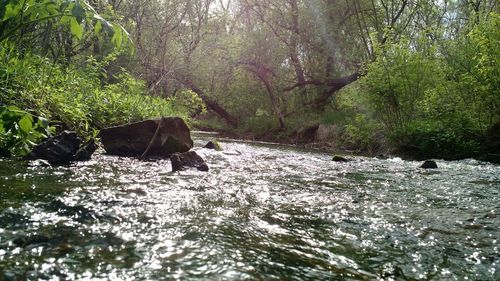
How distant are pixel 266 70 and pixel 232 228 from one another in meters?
25.0

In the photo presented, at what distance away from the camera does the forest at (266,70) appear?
7047 mm

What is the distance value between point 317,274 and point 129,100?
30.6 ft

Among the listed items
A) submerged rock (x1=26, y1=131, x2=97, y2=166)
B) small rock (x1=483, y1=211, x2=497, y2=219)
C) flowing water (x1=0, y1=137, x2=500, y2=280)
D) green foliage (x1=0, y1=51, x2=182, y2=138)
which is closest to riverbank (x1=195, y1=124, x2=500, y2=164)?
flowing water (x1=0, y1=137, x2=500, y2=280)

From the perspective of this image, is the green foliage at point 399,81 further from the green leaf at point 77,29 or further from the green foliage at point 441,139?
the green leaf at point 77,29

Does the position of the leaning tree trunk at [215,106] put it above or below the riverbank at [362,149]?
above

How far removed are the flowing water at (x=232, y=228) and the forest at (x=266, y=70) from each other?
861 millimetres

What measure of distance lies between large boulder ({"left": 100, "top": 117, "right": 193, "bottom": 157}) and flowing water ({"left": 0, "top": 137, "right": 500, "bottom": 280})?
9.04 ft

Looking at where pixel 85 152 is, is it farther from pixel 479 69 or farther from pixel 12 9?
pixel 479 69

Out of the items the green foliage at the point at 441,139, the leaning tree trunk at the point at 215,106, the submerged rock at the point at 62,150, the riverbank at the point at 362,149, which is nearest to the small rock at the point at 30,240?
the submerged rock at the point at 62,150

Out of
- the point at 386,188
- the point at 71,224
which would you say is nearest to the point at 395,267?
the point at 71,224

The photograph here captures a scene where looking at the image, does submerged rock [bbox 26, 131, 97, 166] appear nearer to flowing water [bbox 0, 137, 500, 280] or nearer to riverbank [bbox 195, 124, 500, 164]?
flowing water [bbox 0, 137, 500, 280]

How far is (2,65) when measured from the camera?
257 inches

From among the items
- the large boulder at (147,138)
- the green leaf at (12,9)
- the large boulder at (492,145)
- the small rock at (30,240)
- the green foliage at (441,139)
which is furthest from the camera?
the green foliage at (441,139)

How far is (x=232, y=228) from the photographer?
3688 mm
